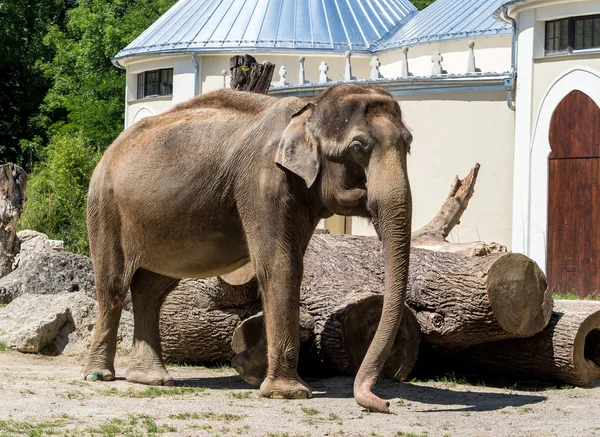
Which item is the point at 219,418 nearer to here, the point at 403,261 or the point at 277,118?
the point at 403,261

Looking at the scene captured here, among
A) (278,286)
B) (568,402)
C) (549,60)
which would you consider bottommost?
(568,402)

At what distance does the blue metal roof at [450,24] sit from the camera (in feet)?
90.8

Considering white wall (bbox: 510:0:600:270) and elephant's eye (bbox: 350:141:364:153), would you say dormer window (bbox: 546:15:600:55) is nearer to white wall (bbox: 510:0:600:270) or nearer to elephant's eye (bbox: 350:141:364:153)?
white wall (bbox: 510:0:600:270)

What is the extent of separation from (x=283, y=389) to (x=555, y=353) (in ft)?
8.24

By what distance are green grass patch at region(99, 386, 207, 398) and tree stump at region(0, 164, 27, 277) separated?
7717mm

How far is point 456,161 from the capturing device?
24078mm

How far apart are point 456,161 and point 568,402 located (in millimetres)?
15402

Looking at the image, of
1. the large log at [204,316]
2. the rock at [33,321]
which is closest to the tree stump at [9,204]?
the rock at [33,321]

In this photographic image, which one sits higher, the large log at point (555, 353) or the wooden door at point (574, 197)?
the wooden door at point (574, 197)

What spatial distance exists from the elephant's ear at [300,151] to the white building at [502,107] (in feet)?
45.5

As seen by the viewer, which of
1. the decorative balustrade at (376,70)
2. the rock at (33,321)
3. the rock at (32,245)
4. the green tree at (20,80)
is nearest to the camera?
the rock at (33,321)

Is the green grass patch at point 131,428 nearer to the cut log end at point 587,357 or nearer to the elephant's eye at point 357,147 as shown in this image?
the elephant's eye at point 357,147

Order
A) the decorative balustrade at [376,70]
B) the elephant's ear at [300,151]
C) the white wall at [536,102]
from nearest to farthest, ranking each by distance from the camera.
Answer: the elephant's ear at [300,151]
the white wall at [536,102]
the decorative balustrade at [376,70]

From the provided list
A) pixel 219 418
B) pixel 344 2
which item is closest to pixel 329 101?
pixel 219 418
